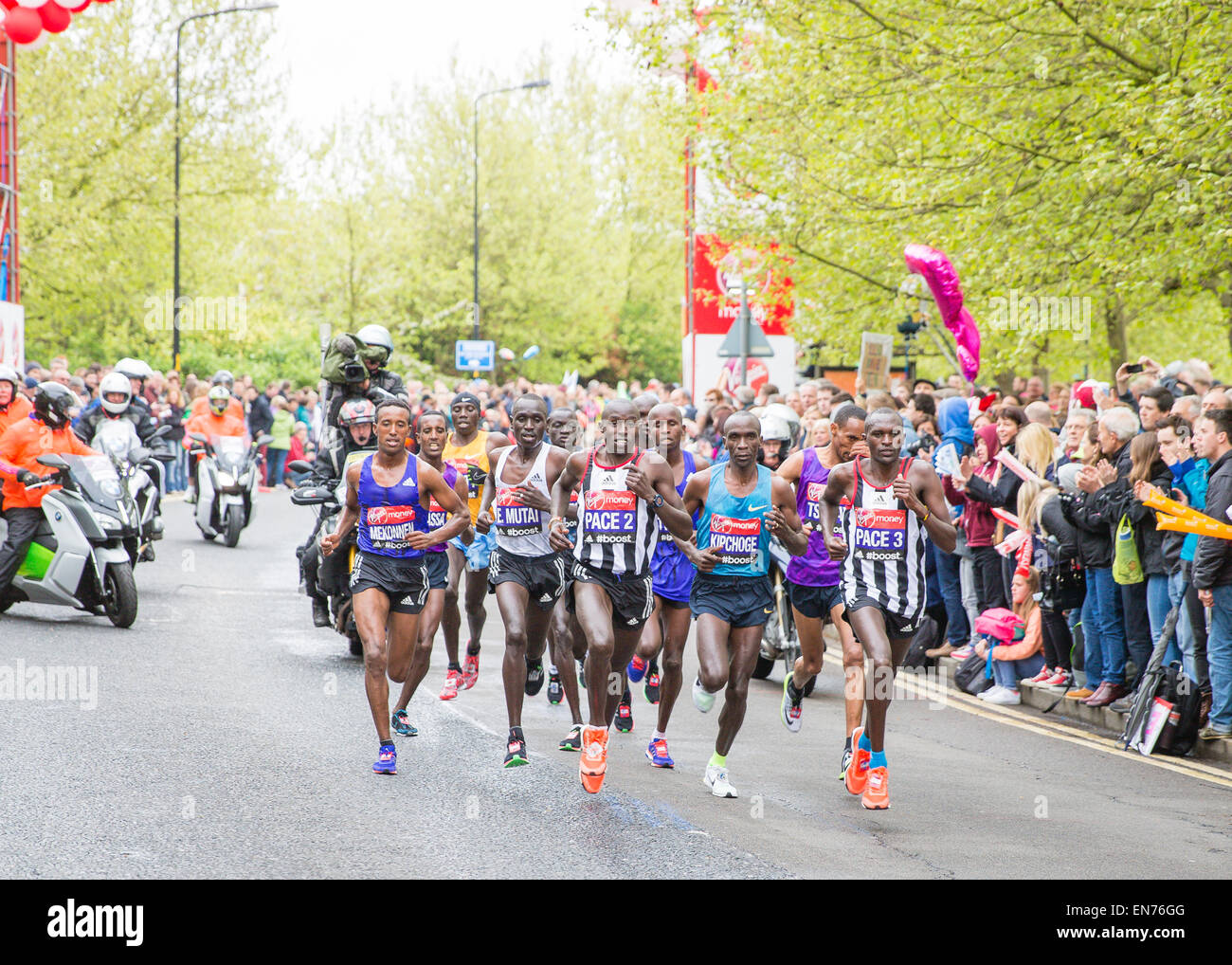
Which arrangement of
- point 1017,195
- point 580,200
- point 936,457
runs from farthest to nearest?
point 580,200, point 1017,195, point 936,457

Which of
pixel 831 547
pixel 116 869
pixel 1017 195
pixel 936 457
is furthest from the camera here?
pixel 1017 195

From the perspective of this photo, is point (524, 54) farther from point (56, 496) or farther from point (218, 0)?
point (56, 496)

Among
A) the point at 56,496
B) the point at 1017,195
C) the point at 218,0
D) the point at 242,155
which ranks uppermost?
the point at 218,0

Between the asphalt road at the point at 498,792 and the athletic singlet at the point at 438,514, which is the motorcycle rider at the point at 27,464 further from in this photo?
the athletic singlet at the point at 438,514

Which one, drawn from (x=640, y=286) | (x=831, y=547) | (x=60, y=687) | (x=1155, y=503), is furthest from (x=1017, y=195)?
(x=640, y=286)

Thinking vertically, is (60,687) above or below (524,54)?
below

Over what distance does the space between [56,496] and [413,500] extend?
5.30m

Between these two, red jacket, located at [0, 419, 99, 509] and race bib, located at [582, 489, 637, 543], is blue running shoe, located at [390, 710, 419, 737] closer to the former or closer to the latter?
race bib, located at [582, 489, 637, 543]

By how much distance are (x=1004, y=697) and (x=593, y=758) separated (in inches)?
191

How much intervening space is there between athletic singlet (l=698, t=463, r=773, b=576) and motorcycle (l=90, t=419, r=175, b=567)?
6.33 meters

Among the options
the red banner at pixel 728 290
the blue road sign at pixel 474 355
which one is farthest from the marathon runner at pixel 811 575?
the blue road sign at pixel 474 355

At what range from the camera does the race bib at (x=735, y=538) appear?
802cm

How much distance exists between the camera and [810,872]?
6.16m

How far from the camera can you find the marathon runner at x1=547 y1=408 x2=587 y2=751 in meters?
8.48
